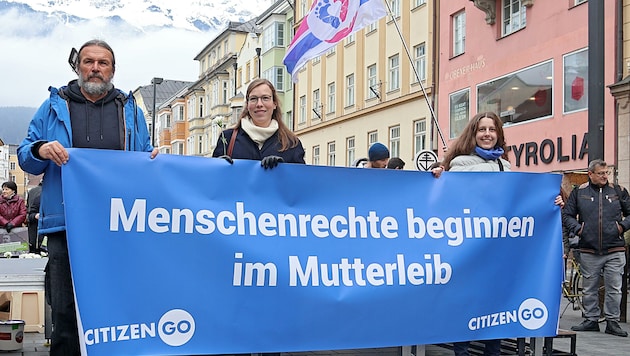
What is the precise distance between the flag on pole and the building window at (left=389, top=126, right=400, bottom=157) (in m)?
19.9

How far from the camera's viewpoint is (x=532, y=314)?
213 inches

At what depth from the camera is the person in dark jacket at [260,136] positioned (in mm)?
5203

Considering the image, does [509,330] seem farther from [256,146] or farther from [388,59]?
[388,59]

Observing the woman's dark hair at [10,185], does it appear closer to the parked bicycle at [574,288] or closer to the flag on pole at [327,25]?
the flag on pole at [327,25]

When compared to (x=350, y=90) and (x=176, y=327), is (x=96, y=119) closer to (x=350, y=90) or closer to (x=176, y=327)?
(x=176, y=327)

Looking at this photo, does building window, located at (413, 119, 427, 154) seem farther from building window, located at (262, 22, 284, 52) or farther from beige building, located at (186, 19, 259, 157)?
beige building, located at (186, 19, 259, 157)

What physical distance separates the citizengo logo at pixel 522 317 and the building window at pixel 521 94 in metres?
17.1

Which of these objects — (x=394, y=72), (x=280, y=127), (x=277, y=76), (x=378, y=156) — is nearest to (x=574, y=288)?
(x=378, y=156)

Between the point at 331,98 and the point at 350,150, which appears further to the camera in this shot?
the point at 331,98

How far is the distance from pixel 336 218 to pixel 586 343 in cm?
448

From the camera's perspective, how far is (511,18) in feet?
79.0

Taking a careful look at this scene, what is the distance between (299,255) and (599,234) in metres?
5.52

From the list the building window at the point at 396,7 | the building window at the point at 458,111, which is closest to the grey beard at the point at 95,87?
the building window at the point at 458,111

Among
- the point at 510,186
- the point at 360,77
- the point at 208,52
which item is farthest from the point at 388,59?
the point at 208,52
